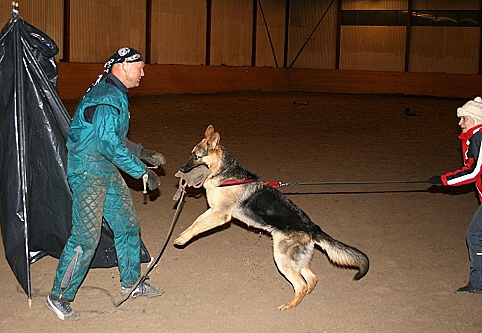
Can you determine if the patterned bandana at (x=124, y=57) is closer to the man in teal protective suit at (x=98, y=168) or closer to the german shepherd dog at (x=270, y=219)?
the man in teal protective suit at (x=98, y=168)

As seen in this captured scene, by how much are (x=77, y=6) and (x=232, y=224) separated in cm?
1650

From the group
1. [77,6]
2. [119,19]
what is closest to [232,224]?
[77,6]

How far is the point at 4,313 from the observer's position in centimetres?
459

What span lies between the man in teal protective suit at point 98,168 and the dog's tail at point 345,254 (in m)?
1.57

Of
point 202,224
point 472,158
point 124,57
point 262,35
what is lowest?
point 202,224

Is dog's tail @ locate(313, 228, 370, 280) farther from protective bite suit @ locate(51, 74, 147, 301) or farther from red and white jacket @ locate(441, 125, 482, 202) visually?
protective bite suit @ locate(51, 74, 147, 301)

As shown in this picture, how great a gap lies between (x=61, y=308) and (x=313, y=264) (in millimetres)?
2683

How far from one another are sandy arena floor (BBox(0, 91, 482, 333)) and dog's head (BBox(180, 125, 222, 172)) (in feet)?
3.46

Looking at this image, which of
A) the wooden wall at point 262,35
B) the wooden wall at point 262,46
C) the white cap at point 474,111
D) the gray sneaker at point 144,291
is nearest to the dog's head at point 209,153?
the gray sneaker at point 144,291

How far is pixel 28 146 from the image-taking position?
16.2ft

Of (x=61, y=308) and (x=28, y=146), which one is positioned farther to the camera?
(x=28, y=146)

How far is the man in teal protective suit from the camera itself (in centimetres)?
427

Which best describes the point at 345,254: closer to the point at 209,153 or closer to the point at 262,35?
the point at 209,153

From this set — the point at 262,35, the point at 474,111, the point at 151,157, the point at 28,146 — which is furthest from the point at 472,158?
the point at 262,35
